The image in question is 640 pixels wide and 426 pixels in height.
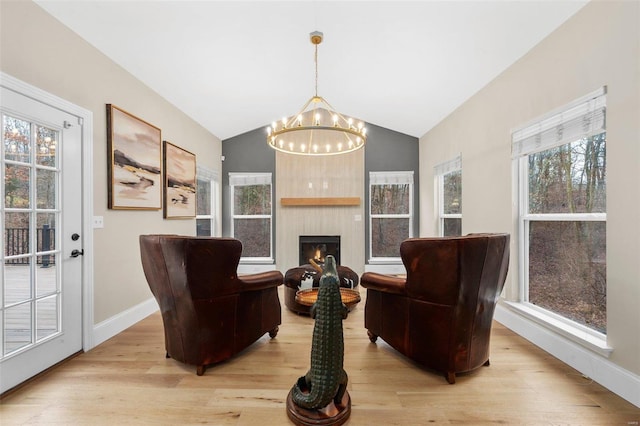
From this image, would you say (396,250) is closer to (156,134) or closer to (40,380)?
(156,134)

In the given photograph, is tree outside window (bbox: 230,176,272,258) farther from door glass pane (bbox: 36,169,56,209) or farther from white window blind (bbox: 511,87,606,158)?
white window blind (bbox: 511,87,606,158)

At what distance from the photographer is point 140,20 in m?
2.34

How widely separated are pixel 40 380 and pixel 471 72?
4.83m

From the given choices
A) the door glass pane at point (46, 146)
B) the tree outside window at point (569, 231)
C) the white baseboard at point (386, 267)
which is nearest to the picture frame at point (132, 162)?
the door glass pane at point (46, 146)

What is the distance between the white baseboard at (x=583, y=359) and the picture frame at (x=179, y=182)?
4.22m

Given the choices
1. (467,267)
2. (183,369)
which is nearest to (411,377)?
(467,267)

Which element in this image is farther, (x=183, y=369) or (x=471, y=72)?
(x=471, y=72)

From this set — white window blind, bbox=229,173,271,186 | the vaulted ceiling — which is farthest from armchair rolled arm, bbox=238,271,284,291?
white window blind, bbox=229,173,271,186

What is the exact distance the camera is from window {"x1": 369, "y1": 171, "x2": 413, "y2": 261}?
5594 mm

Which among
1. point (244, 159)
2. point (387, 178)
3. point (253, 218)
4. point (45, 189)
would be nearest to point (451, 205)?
point (387, 178)

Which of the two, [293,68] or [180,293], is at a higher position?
[293,68]

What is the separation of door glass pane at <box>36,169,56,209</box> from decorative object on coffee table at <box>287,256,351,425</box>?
222 centimetres

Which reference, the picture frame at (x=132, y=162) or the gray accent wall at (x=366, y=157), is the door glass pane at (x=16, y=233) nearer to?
the picture frame at (x=132, y=162)

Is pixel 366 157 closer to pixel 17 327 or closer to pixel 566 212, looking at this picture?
pixel 566 212
